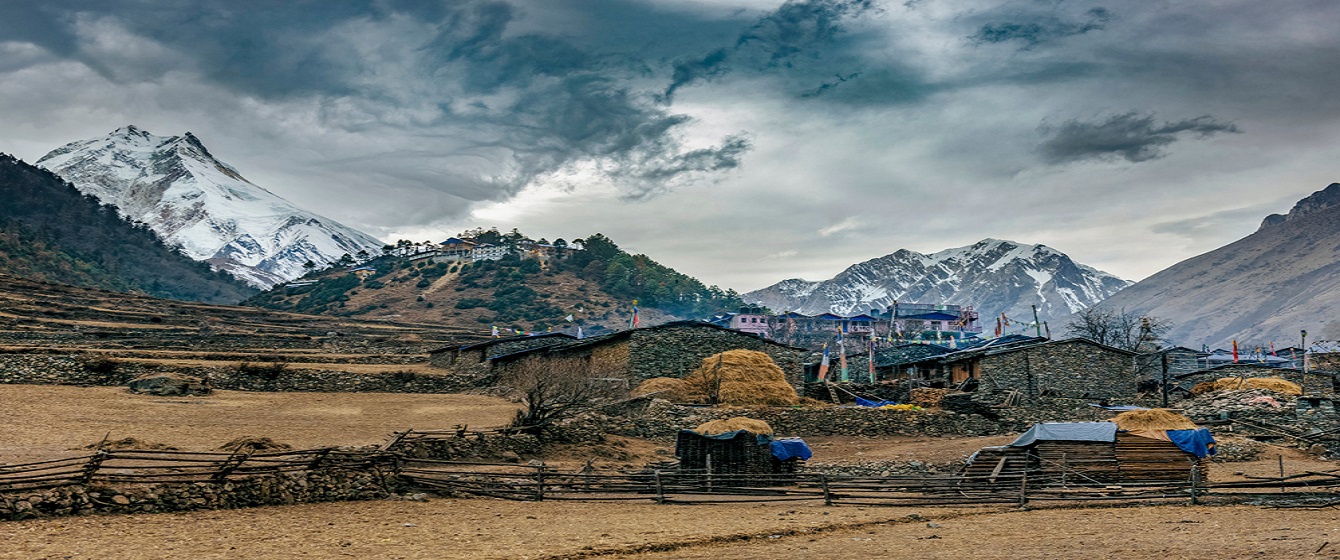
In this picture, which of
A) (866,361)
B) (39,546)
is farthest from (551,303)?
(39,546)

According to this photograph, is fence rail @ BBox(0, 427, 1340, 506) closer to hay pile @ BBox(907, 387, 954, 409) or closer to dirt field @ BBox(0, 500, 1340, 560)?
dirt field @ BBox(0, 500, 1340, 560)

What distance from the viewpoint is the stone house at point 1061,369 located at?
4331 cm

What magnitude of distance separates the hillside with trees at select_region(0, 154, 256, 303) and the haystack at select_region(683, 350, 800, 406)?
Result: 11605 cm

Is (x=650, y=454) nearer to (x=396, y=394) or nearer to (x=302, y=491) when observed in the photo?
(x=302, y=491)

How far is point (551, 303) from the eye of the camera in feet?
389

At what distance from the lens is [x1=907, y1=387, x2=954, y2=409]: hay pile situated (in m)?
41.2

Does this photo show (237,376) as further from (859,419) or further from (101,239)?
(101,239)

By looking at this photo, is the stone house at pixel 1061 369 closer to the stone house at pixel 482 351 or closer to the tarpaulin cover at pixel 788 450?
the tarpaulin cover at pixel 788 450

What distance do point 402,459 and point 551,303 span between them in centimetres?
9860

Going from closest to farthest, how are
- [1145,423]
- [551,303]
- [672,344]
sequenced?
1. [1145,423]
2. [672,344]
3. [551,303]

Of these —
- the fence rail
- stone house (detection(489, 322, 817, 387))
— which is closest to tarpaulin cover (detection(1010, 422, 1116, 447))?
the fence rail

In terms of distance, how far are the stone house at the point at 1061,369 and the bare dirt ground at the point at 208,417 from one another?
2265cm

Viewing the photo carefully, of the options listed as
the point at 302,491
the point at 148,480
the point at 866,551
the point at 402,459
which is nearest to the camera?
the point at 866,551

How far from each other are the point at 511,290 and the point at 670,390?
88.6 m
